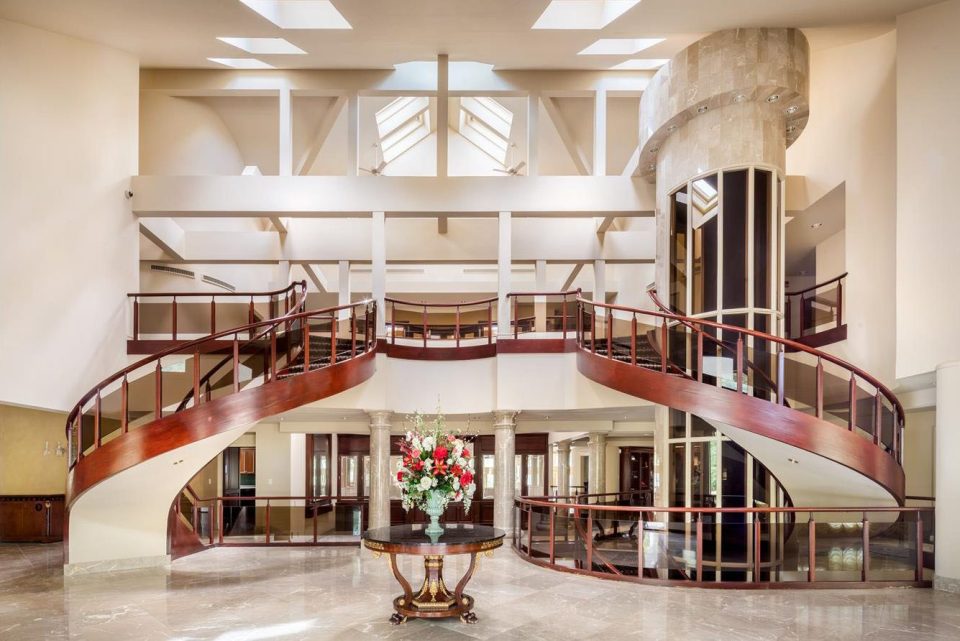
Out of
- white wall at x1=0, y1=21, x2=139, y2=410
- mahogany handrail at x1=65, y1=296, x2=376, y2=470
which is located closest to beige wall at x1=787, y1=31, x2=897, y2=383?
mahogany handrail at x1=65, y1=296, x2=376, y2=470

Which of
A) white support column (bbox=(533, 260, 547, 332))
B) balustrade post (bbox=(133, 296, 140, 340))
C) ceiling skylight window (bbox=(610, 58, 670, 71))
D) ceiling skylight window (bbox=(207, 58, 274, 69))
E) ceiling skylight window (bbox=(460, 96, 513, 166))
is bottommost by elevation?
balustrade post (bbox=(133, 296, 140, 340))

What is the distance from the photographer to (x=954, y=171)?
8.34m

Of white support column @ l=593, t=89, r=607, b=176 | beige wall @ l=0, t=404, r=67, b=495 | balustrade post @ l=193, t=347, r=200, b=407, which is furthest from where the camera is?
beige wall @ l=0, t=404, r=67, b=495

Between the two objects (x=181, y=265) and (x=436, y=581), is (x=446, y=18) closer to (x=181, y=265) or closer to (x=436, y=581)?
(x=436, y=581)

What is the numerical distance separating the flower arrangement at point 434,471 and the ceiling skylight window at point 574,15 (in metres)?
6.81

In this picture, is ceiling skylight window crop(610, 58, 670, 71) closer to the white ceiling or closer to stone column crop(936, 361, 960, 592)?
the white ceiling

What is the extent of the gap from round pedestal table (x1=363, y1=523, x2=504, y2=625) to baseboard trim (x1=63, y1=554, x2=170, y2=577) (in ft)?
14.4

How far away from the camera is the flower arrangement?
679 centimetres

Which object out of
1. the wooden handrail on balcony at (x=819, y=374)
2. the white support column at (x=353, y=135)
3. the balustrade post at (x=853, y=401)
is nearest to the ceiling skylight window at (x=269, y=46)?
the white support column at (x=353, y=135)

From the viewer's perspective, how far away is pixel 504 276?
1224cm

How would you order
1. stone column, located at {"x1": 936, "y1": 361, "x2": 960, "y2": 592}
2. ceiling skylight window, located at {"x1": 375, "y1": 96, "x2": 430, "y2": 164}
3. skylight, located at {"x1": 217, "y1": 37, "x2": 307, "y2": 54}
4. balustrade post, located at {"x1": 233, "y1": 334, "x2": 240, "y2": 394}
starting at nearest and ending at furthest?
stone column, located at {"x1": 936, "y1": 361, "x2": 960, "y2": 592} < balustrade post, located at {"x1": 233, "y1": 334, "x2": 240, "y2": 394} < skylight, located at {"x1": 217, "y1": 37, "x2": 307, "y2": 54} < ceiling skylight window, located at {"x1": 375, "y1": 96, "x2": 430, "y2": 164}

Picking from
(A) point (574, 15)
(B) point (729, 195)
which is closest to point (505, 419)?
(B) point (729, 195)

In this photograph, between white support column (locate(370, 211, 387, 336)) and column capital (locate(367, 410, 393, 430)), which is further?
white support column (locate(370, 211, 387, 336))

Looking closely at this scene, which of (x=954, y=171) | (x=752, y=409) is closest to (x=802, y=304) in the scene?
(x=954, y=171)
